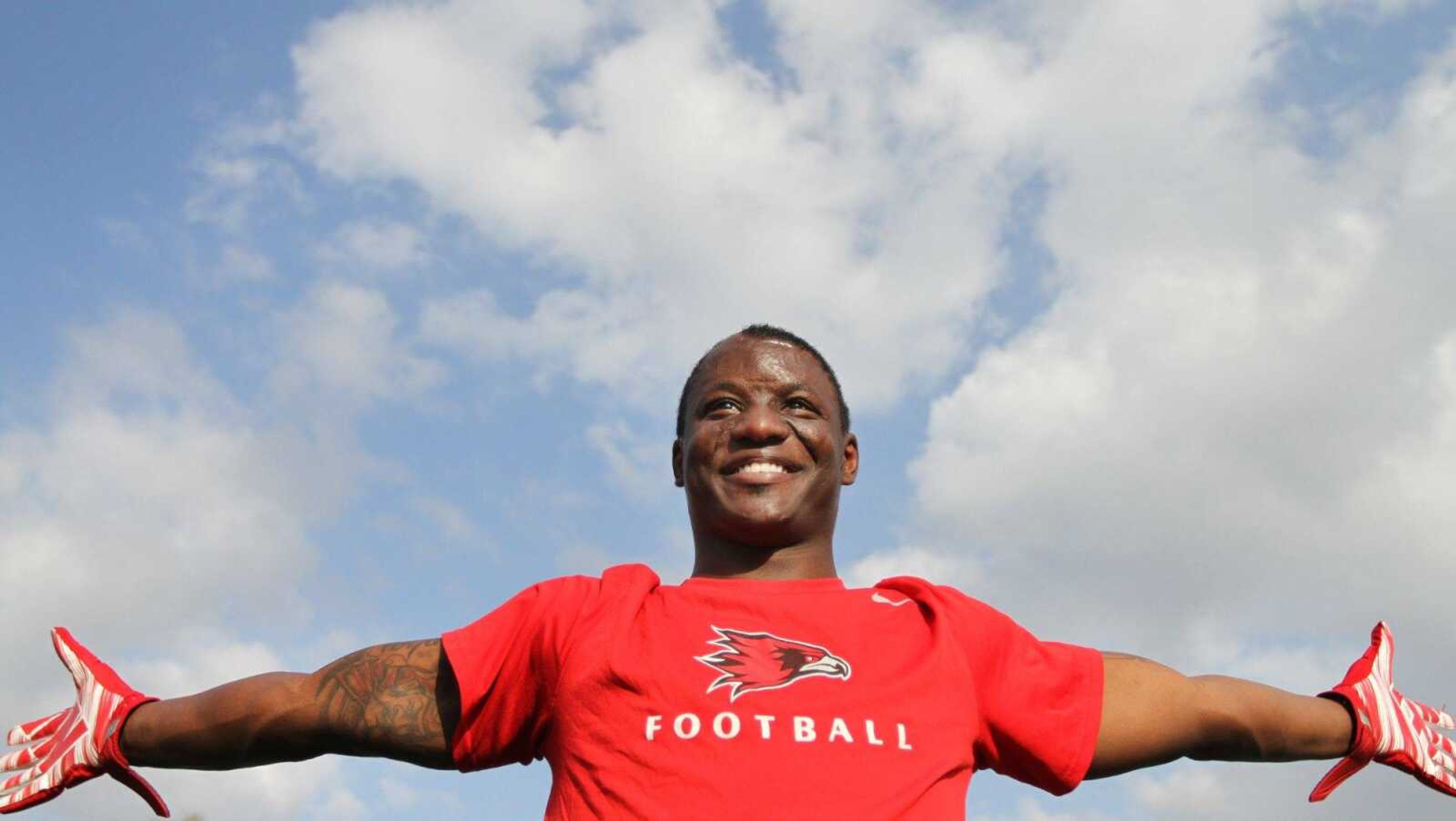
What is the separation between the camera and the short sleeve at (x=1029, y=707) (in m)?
4.37

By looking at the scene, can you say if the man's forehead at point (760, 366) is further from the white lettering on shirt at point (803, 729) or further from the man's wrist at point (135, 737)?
the man's wrist at point (135, 737)

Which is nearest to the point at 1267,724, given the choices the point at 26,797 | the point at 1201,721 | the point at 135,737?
the point at 1201,721

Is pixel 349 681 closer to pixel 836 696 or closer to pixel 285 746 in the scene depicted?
pixel 285 746

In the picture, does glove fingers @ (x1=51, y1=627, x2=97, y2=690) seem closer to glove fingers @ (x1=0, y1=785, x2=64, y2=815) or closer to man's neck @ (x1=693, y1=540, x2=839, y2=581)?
glove fingers @ (x1=0, y1=785, x2=64, y2=815)

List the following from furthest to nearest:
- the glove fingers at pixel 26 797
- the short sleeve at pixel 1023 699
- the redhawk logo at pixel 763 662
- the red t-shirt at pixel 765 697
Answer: the glove fingers at pixel 26 797 < the short sleeve at pixel 1023 699 < the redhawk logo at pixel 763 662 < the red t-shirt at pixel 765 697

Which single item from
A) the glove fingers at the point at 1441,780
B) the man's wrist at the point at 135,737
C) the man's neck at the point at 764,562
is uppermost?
the man's neck at the point at 764,562

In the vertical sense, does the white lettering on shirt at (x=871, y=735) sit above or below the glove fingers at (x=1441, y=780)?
below

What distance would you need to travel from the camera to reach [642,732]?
3984mm

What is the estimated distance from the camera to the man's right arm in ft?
15.1

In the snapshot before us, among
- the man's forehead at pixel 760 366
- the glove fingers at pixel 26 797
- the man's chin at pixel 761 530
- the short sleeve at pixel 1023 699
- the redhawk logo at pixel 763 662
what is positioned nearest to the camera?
the redhawk logo at pixel 763 662

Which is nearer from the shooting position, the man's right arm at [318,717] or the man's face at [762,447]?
the man's right arm at [318,717]

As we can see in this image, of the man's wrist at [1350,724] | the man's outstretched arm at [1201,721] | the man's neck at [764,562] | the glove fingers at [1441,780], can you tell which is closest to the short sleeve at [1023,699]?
the man's outstretched arm at [1201,721]

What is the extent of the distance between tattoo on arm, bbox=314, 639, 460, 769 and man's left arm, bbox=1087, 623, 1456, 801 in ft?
7.68

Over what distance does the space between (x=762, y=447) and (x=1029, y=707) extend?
1438mm
